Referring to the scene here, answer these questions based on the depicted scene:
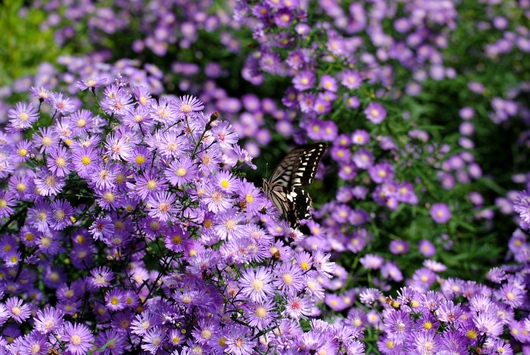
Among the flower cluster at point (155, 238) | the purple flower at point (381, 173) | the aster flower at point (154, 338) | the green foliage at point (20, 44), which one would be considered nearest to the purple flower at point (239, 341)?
the flower cluster at point (155, 238)

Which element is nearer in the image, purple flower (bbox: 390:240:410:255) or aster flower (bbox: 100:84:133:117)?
aster flower (bbox: 100:84:133:117)

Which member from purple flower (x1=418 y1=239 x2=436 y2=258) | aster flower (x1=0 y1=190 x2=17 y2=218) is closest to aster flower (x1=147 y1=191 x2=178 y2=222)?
aster flower (x1=0 y1=190 x2=17 y2=218)

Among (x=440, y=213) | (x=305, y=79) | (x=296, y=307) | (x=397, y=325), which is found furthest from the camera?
(x=440, y=213)

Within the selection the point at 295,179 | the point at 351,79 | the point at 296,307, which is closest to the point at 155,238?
the point at 296,307

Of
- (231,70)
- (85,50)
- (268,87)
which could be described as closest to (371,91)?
(268,87)

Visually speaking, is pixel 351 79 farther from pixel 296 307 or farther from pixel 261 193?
pixel 296 307

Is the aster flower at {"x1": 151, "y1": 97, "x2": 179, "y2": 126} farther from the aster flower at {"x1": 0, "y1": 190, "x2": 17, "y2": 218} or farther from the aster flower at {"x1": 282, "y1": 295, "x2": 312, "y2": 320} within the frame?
the aster flower at {"x1": 282, "y1": 295, "x2": 312, "y2": 320}

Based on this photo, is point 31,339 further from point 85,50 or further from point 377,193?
point 85,50
